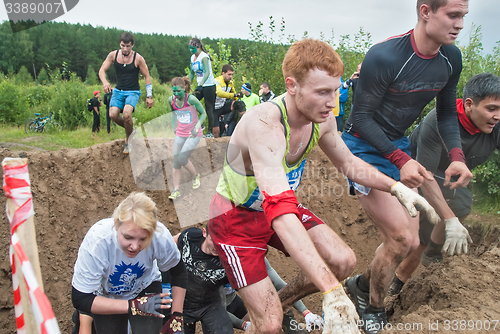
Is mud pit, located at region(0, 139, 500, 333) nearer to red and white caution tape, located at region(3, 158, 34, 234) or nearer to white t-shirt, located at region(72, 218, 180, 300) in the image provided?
white t-shirt, located at region(72, 218, 180, 300)

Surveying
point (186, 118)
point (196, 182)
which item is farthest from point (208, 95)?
point (196, 182)

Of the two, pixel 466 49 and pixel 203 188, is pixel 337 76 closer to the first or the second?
pixel 203 188

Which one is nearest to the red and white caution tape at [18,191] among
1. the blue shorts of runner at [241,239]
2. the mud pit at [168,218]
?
the blue shorts of runner at [241,239]

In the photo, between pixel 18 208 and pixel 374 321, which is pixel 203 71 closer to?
pixel 374 321

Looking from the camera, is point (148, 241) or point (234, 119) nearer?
point (148, 241)

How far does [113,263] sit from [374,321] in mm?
2076

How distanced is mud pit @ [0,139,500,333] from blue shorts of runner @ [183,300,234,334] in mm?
1321

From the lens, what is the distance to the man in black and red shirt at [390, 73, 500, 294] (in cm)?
304

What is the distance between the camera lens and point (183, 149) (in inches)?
217

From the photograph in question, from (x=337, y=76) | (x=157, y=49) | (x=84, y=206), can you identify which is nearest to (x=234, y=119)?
(x=84, y=206)

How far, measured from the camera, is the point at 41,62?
37156 millimetres

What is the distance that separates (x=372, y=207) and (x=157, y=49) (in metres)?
48.2

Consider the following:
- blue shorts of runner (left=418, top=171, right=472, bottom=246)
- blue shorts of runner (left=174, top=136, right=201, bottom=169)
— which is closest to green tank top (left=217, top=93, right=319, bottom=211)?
blue shorts of runner (left=418, top=171, right=472, bottom=246)

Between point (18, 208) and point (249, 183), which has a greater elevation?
point (18, 208)
